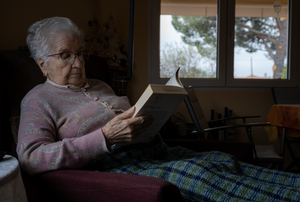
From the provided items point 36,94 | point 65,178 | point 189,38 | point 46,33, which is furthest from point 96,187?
point 189,38

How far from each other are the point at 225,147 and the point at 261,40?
2088mm

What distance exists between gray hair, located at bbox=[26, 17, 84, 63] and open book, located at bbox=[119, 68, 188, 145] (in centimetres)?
56

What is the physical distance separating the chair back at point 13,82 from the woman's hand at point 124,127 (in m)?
0.44

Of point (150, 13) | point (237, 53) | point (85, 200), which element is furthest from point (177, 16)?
point (85, 200)

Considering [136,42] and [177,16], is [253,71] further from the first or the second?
[136,42]

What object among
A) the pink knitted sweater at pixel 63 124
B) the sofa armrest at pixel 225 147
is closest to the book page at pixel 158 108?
the pink knitted sweater at pixel 63 124

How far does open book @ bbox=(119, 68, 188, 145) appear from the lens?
0.73 metres

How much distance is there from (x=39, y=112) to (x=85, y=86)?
291 mm

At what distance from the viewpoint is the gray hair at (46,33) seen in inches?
43.6

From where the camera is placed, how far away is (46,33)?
3.64 ft

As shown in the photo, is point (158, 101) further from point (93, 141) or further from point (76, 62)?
point (76, 62)

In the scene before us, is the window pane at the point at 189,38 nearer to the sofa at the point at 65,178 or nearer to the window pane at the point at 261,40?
the window pane at the point at 261,40

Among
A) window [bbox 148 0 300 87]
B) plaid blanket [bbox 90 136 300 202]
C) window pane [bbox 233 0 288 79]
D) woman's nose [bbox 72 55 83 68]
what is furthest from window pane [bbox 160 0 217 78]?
plaid blanket [bbox 90 136 300 202]

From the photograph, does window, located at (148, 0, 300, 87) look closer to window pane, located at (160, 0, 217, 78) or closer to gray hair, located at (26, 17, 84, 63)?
window pane, located at (160, 0, 217, 78)
